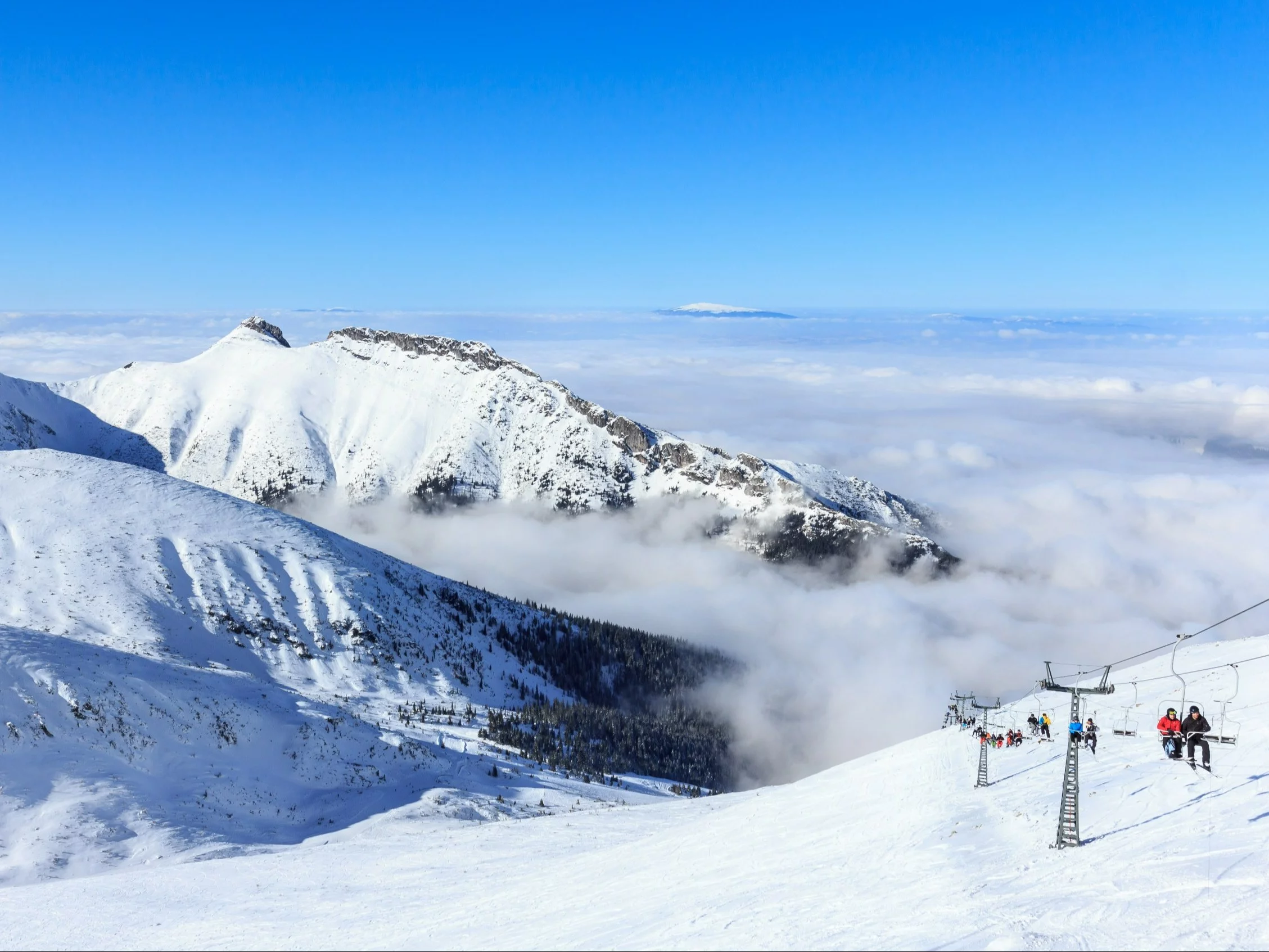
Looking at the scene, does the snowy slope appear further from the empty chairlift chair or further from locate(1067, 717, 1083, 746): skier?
locate(1067, 717, 1083, 746): skier

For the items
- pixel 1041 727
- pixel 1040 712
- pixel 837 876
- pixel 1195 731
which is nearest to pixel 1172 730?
pixel 1195 731

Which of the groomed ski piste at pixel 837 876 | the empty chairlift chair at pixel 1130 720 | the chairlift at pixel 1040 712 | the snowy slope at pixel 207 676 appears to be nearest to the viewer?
the groomed ski piste at pixel 837 876

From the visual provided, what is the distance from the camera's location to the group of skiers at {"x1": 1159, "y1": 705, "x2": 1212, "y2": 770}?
22844mm

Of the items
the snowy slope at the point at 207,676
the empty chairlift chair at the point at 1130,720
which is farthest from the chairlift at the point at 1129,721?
the snowy slope at the point at 207,676

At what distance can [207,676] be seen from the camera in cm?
8912

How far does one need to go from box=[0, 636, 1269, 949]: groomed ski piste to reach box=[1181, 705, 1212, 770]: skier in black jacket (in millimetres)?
1573

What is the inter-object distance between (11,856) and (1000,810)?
61.6 m

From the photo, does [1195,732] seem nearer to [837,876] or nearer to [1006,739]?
[837,876]

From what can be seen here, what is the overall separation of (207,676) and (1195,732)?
9503 cm

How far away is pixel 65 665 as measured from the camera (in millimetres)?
77250

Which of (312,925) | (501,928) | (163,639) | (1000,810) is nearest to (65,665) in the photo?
(163,639)

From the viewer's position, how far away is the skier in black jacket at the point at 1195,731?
2275cm

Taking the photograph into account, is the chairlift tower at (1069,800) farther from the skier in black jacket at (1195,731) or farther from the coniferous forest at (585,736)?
the coniferous forest at (585,736)

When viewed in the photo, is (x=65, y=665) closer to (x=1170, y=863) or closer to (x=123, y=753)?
(x=123, y=753)
